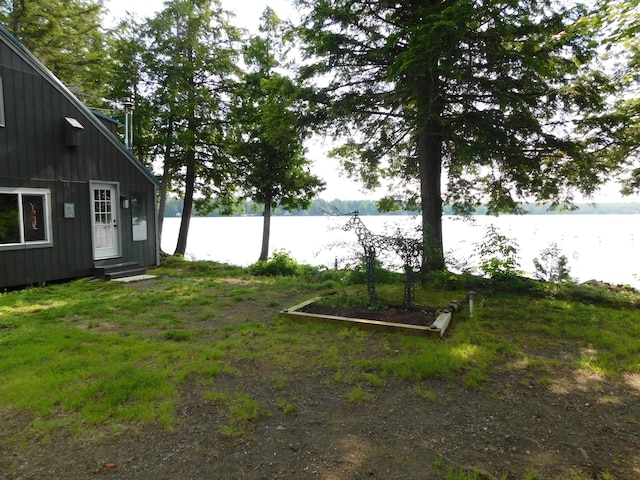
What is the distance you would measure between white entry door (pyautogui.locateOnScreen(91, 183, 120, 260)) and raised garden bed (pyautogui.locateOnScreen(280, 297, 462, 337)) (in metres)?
6.71

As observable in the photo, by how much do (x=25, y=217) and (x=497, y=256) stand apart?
10.3 metres

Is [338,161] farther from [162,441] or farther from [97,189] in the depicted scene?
[162,441]

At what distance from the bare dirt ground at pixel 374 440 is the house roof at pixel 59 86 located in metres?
8.31

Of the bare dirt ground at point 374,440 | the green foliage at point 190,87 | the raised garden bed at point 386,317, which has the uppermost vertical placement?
the green foliage at point 190,87

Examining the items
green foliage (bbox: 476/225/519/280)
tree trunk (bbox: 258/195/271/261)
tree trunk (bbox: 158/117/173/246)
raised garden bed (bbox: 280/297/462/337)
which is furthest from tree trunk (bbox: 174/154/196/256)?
green foliage (bbox: 476/225/519/280)

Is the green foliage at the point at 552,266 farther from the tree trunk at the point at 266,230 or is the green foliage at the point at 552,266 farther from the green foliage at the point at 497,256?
the tree trunk at the point at 266,230

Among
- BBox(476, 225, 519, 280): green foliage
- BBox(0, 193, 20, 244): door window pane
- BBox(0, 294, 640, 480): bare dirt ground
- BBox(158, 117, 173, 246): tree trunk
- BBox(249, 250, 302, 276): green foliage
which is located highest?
BBox(158, 117, 173, 246): tree trunk

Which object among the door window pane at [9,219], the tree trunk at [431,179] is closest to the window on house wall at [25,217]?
the door window pane at [9,219]

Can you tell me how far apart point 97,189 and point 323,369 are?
347 inches

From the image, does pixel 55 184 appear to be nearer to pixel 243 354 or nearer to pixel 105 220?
pixel 105 220

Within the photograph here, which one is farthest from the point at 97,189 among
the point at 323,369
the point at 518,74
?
the point at 518,74

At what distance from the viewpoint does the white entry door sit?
983 centimetres

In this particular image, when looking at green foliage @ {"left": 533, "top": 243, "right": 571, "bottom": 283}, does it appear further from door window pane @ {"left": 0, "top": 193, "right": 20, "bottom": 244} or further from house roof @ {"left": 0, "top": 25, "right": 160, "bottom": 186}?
door window pane @ {"left": 0, "top": 193, "right": 20, "bottom": 244}

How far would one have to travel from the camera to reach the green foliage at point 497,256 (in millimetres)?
7902
